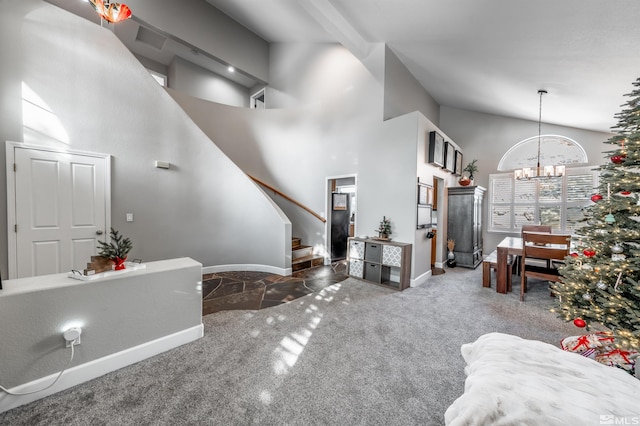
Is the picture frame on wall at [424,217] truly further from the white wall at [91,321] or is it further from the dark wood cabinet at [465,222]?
the white wall at [91,321]

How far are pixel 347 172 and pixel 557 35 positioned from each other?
10.9ft

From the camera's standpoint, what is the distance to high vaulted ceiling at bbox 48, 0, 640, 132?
2.38 metres

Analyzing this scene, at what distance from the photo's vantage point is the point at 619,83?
10.1 feet

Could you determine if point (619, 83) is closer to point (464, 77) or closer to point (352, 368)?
point (464, 77)

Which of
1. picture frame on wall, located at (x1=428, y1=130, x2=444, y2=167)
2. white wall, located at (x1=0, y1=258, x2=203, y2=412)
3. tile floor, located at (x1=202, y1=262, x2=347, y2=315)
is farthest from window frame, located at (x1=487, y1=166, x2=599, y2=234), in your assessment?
white wall, located at (x1=0, y1=258, x2=203, y2=412)

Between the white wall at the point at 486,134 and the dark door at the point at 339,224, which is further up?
the white wall at the point at 486,134

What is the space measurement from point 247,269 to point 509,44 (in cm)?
526

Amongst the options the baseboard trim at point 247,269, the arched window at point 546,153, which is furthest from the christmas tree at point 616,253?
the arched window at point 546,153

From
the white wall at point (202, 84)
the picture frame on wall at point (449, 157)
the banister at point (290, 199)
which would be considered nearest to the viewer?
the picture frame on wall at point (449, 157)

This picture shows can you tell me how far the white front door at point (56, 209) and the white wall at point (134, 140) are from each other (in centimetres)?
12

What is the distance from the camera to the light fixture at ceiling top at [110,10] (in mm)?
3086

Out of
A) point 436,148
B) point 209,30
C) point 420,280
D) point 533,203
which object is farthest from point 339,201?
point 209,30

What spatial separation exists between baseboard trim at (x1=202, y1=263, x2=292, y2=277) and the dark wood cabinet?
380 centimetres

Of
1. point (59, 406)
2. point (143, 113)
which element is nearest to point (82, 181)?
point (143, 113)
